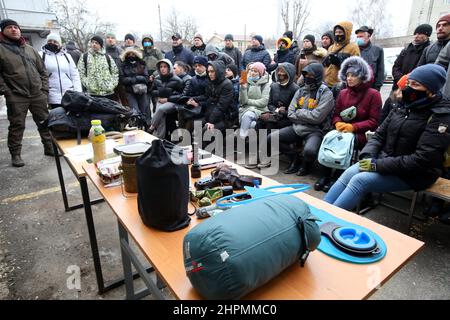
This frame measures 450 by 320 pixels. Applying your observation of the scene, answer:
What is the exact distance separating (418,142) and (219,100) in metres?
A: 2.79

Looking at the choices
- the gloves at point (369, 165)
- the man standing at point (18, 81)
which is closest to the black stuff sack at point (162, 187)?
the gloves at point (369, 165)

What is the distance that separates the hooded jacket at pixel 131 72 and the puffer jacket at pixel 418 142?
420 centimetres

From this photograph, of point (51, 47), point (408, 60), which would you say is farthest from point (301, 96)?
point (51, 47)

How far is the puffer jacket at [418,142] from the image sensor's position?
2.22 meters

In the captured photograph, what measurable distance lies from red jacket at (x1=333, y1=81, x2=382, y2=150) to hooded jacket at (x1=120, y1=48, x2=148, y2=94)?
11.8 ft

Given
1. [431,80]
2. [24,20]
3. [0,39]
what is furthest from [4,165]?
[24,20]

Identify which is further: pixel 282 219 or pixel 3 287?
pixel 3 287

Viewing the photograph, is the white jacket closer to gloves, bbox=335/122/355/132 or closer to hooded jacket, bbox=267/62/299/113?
hooded jacket, bbox=267/62/299/113

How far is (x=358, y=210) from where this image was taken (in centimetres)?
295

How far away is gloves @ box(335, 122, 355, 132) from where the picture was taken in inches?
131

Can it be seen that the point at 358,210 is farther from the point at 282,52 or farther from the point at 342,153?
the point at 282,52

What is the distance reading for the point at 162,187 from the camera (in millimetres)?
1213

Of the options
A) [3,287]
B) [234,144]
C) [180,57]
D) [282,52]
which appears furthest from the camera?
[180,57]
